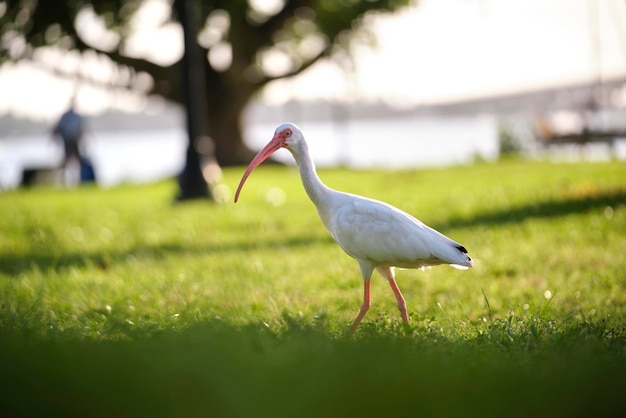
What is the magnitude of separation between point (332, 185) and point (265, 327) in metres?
12.1

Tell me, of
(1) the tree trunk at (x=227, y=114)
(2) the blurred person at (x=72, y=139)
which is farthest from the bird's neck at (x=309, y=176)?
(1) the tree trunk at (x=227, y=114)

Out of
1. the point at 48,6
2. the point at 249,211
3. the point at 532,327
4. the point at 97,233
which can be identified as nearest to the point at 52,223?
the point at 97,233

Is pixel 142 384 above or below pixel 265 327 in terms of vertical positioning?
above

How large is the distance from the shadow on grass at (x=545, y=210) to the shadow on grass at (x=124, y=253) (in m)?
1.82

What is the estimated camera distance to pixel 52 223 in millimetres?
10930

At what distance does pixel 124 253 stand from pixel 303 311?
388cm

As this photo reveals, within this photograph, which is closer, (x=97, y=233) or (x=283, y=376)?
(x=283, y=376)

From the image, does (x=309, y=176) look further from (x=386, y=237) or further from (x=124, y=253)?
(x=124, y=253)

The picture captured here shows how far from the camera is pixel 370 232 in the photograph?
4602 mm

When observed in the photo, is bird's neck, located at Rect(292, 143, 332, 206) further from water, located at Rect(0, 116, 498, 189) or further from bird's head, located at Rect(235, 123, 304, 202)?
water, located at Rect(0, 116, 498, 189)

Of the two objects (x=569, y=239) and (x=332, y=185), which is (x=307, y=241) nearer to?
(x=569, y=239)

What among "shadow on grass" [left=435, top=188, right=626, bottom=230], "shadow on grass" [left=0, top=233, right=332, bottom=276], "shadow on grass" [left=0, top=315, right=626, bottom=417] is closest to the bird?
"shadow on grass" [left=0, top=315, right=626, bottom=417]

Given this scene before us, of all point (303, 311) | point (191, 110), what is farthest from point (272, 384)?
point (191, 110)

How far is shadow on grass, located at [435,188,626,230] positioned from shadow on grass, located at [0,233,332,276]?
1.82 metres
